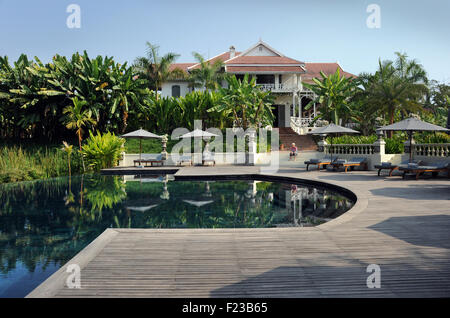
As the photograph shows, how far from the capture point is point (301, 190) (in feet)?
45.6

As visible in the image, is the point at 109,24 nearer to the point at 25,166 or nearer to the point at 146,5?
the point at 146,5

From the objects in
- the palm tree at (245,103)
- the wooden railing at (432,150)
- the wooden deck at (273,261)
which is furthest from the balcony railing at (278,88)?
the wooden deck at (273,261)

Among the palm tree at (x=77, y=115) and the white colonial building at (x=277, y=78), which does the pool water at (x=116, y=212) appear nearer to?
the palm tree at (x=77, y=115)

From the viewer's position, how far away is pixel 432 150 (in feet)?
54.8

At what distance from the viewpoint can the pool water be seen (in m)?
6.57

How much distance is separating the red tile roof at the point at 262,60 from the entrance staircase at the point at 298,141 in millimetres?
8472

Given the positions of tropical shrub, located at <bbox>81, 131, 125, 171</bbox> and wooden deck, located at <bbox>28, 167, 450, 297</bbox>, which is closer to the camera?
wooden deck, located at <bbox>28, 167, 450, 297</bbox>

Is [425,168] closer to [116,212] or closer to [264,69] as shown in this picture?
[116,212]

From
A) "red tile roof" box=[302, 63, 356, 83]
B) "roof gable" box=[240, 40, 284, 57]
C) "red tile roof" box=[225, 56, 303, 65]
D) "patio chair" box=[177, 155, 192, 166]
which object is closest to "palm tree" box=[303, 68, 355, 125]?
"red tile roof" box=[225, 56, 303, 65]

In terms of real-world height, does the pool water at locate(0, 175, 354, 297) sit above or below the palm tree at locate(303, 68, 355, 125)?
below

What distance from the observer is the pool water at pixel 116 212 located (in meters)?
6.57

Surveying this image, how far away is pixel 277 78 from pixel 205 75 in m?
8.10

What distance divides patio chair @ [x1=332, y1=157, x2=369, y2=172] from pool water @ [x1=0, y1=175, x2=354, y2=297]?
430cm
